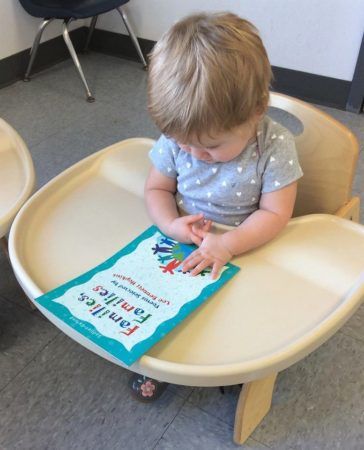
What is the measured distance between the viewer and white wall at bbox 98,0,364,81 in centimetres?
206

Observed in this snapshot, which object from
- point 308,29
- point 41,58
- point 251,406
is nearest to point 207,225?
point 251,406

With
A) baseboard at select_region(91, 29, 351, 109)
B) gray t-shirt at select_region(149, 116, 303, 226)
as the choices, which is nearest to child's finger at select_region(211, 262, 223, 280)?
gray t-shirt at select_region(149, 116, 303, 226)

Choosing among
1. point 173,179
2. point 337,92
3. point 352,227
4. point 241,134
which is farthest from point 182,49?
point 337,92

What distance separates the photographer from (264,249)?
2.47 feet

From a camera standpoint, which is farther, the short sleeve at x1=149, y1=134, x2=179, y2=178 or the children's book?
the short sleeve at x1=149, y1=134, x2=179, y2=178

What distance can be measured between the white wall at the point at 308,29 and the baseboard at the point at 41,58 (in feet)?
2.24

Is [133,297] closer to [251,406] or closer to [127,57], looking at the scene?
[251,406]

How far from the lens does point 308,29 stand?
217 cm

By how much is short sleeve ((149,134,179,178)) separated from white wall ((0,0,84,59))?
1940 mm

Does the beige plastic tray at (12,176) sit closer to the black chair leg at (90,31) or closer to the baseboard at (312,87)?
the baseboard at (312,87)

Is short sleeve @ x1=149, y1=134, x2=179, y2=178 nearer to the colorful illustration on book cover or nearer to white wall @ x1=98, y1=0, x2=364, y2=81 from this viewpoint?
the colorful illustration on book cover

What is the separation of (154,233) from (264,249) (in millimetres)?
180

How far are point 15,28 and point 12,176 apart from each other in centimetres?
179

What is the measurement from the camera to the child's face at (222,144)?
657 mm
